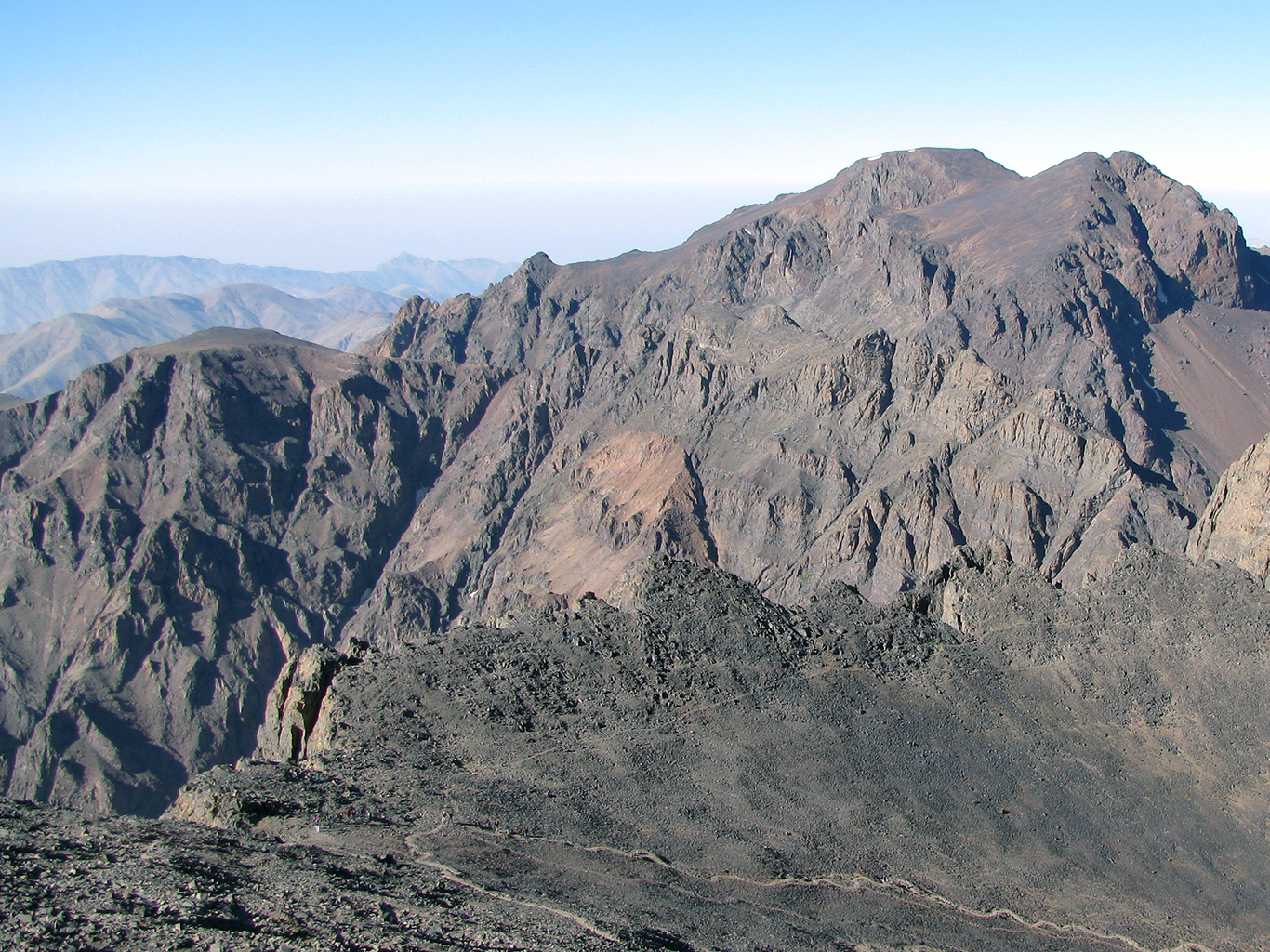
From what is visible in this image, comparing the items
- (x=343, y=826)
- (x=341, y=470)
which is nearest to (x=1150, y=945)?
(x=343, y=826)

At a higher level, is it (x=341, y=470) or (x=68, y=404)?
(x=68, y=404)

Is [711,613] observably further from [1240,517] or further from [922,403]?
[922,403]

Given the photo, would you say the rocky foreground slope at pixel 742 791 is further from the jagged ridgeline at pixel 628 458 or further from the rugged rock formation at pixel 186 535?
the rugged rock formation at pixel 186 535

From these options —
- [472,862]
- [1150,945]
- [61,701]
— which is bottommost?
[61,701]

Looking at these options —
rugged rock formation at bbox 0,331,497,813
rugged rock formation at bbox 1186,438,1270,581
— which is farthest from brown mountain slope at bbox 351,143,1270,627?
rugged rock formation at bbox 1186,438,1270,581

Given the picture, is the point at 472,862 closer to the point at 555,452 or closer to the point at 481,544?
the point at 481,544

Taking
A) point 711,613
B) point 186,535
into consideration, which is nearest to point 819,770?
point 711,613

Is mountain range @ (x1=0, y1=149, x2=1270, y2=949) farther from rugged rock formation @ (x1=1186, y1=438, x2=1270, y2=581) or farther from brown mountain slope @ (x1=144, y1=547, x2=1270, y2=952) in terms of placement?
rugged rock formation @ (x1=1186, y1=438, x2=1270, y2=581)
